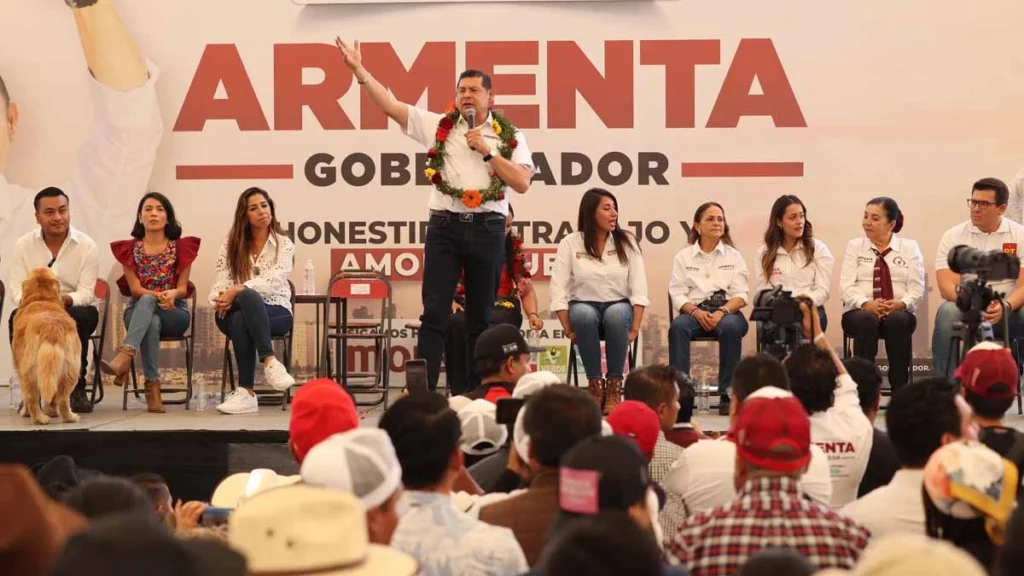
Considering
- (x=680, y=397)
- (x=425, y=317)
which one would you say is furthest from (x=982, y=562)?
(x=425, y=317)

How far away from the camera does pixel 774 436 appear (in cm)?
233

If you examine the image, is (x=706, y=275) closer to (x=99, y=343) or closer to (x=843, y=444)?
(x=843, y=444)

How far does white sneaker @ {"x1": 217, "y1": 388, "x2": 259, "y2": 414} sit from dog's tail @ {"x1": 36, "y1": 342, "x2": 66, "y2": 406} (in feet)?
2.72

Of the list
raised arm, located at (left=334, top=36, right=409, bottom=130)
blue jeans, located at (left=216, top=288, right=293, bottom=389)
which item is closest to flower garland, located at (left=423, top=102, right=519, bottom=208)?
raised arm, located at (left=334, top=36, right=409, bottom=130)

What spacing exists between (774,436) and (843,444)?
122 cm

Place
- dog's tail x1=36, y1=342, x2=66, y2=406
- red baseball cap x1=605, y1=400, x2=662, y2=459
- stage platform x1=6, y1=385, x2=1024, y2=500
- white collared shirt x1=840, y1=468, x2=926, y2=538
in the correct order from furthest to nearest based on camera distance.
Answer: dog's tail x1=36, y1=342, x2=66, y2=406, stage platform x1=6, y1=385, x2=1024, y2=500, red baseball cap x1=605, y1=400, x2=662, y2=459, white collared shirt x1=840, y1=468, x2=926, y2=538

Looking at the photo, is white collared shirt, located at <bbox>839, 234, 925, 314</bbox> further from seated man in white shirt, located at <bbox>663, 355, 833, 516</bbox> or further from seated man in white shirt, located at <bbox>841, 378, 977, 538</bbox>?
seated man in white shirt, located at <bbox>841, 378, 977, 538</bbox>

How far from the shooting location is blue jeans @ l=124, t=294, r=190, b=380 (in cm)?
638

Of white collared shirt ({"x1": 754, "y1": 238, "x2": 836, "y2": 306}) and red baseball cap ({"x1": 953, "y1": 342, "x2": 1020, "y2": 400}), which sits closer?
red baseball cap ({"x1": 953, "y1": 342, "x2": 1020, "y2": 400})

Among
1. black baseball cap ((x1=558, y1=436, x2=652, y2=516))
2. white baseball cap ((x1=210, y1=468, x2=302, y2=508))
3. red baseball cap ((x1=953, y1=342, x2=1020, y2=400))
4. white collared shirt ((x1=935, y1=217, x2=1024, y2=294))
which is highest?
white collared shirt ((x1=935, y1=217, x2=1024, y2=294))

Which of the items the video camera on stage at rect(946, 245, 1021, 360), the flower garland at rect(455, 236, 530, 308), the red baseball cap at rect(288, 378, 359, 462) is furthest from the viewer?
the flower garland at rect(455, 236, 530, 308)

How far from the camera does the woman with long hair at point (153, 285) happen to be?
6.36 meters

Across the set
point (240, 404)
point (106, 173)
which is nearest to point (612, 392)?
point (240, 404)

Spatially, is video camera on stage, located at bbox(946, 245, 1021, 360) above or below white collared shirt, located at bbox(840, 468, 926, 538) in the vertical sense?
above
